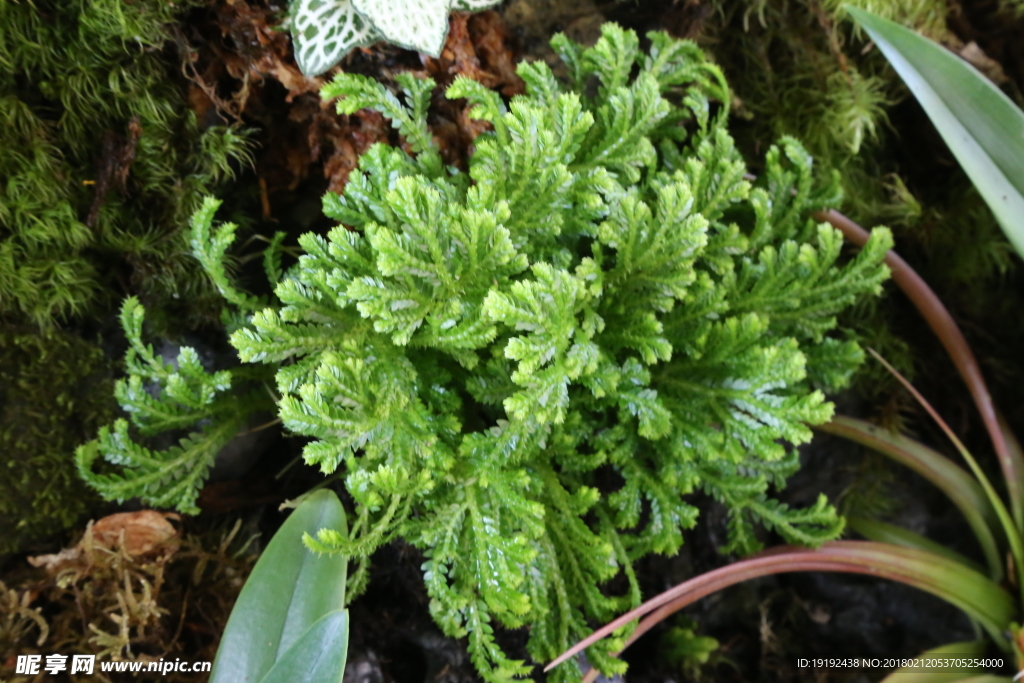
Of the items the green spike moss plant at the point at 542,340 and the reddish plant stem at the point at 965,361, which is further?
the reddish plant stem at the point at 965,361

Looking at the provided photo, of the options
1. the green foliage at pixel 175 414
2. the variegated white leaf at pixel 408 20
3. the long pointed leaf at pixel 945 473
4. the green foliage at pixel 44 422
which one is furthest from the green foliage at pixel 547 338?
the green foliage at pixel 44 422

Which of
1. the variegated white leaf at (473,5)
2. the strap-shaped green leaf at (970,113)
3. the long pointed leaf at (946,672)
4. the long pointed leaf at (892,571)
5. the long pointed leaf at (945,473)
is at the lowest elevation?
the long pointed leaf at (946,672)

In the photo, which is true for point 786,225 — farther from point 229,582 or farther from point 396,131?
point 229,582

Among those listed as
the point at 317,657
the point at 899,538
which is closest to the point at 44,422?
the point at 317,657

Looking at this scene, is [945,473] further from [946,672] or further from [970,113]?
[970,113]

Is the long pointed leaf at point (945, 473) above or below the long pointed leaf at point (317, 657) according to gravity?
above

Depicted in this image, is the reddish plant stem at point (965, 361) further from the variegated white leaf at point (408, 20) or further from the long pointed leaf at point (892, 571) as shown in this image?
the variegated white leaf at point (408, 20)

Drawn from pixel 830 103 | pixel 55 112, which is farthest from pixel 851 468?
pixel 55 112

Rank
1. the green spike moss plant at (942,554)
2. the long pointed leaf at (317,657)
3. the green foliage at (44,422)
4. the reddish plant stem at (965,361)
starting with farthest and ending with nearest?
the reddish plant stem at (965,361), the green spike moss plant at (942,554), the green foliage at (44,422), the long pointed leaf at (317,657)

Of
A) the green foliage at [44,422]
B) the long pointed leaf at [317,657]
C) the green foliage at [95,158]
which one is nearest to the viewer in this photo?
the long pointed leaf at [317,657]
